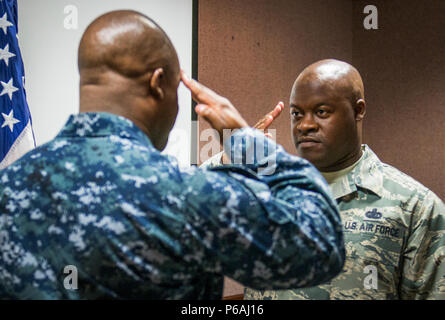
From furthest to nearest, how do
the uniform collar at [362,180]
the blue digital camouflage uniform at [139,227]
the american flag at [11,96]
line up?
the american flag at [11,96]
the uniform collar at [362,180]
the blue digital camouflage uniform at [139,227]

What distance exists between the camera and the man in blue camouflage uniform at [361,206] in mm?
1157

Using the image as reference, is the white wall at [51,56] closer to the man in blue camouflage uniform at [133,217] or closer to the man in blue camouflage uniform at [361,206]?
the man in blue camouflage uniform at [361,206]

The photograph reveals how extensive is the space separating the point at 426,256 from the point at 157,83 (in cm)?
92

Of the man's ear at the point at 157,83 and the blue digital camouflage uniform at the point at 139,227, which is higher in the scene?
the man's ear at the point at 157,83

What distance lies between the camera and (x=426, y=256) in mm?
1154

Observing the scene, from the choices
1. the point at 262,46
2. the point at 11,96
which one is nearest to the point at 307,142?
the point at 11,96

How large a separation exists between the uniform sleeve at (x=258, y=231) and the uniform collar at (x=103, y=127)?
125mm

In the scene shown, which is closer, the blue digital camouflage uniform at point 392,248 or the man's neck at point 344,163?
the blue digital camouflage uniform at point 392,248

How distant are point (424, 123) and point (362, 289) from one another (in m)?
2.11

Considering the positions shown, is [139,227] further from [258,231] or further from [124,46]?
[124,46]

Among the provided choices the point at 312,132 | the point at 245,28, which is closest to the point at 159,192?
the point at 312,132

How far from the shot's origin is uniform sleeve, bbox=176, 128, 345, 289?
0.63 m

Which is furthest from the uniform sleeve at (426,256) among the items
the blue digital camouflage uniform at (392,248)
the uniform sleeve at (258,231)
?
the uniform sleeve at (258,231)

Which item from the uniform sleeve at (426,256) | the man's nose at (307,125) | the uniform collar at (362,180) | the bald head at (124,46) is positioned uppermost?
the bald head at (124,46)
